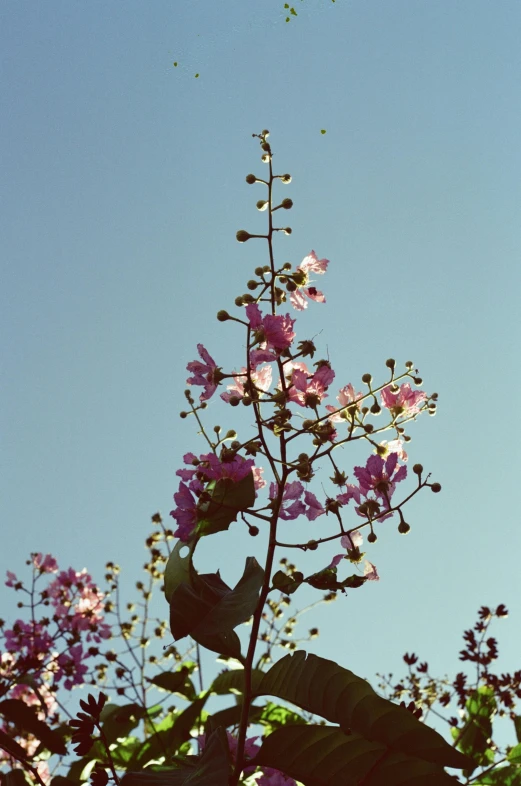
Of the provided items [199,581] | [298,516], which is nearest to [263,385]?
[298,516]

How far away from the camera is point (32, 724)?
1893mm

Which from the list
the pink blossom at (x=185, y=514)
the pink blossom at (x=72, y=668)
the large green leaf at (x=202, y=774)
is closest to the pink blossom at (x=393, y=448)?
the pink blossom at (x=185, y=514)

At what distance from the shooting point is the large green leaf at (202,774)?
1.06m

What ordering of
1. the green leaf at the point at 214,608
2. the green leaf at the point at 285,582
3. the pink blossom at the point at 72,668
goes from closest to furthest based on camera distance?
the green leaf at the point at 214,608
the green leaf at the point at 285,582
the pink blossom at the point at 72,668

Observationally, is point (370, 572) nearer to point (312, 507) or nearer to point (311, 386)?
point (312, 507)

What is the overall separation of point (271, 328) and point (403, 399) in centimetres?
41

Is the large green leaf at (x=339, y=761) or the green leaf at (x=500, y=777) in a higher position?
the green leaf at (x=500, y=777)

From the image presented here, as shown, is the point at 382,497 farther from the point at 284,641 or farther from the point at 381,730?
the point at 284,641

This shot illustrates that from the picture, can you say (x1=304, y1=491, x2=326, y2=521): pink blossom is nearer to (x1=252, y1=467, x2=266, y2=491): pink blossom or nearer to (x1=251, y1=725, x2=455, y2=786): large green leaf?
(x1=252, y1=467, x2=266, y2=491): pink blossom

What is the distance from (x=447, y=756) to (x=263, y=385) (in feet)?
Answer: 2.96

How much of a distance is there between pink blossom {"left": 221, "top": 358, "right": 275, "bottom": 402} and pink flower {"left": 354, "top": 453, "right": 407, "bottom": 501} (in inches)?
11.5

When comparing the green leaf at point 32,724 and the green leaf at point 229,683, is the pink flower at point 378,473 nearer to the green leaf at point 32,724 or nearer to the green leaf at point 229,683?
the green leaf at point 32,724

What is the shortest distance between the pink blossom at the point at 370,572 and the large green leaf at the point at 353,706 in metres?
0.26

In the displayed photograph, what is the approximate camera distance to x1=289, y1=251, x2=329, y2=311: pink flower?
1.72 m
